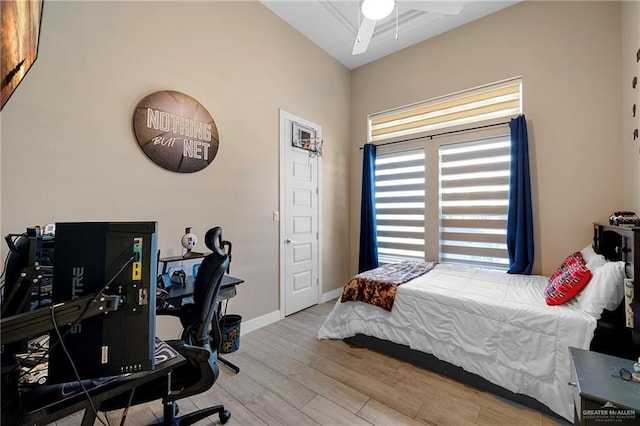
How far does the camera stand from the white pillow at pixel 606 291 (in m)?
1.65

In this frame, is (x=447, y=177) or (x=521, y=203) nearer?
(x=521, y=203)

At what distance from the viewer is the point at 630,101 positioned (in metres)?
2.32

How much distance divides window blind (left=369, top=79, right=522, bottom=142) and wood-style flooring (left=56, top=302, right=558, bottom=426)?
2.97 metres

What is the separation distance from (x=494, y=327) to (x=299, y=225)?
2338 millimetres

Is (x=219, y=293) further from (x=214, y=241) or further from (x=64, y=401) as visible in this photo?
(x=64, y=401)

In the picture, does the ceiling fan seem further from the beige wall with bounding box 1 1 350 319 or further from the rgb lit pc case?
the rgb lit pc case

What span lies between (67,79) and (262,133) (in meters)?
1.65

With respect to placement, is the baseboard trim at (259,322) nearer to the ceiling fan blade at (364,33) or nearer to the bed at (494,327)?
the bed at (494,327)

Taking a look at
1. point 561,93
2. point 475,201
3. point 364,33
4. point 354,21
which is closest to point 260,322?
point 475,201

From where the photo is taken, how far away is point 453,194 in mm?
3418

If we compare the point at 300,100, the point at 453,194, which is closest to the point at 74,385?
the point at 300,100

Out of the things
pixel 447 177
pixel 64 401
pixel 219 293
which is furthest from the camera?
pixel 447 177

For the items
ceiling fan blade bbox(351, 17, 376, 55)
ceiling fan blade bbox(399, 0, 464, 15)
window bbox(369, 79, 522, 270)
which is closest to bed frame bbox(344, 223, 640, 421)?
window bbox(369, 79, 522, 270)

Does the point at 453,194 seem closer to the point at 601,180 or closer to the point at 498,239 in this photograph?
the point at 498,239
